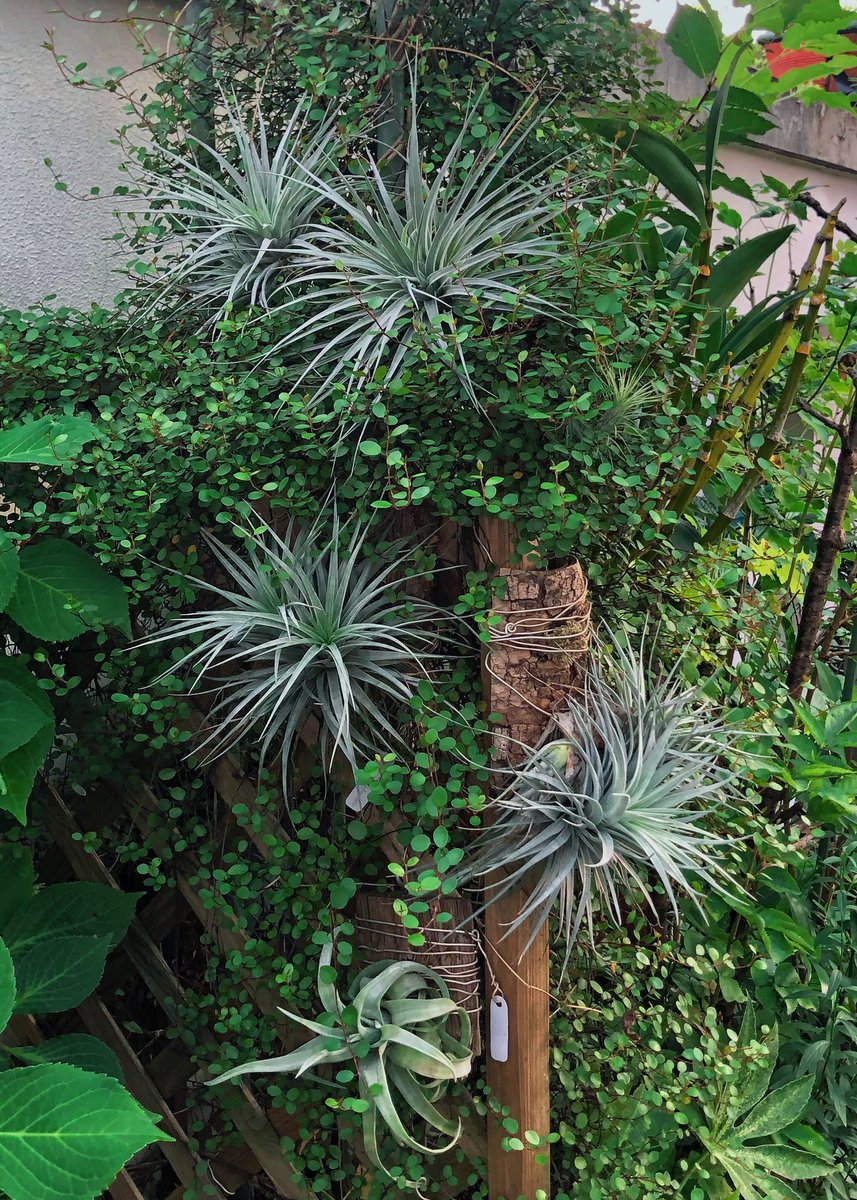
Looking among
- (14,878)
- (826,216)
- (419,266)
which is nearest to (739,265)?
(826,216)

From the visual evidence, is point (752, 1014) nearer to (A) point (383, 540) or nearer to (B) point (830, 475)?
(A) point (383, 540)

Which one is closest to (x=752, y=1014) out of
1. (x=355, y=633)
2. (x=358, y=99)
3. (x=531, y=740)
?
(x=531, y=740)

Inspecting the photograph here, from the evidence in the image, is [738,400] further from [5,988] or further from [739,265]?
[5,988]

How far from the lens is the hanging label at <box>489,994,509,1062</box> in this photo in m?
1.36

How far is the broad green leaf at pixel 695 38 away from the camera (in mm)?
1708

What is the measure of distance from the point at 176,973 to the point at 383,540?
1.04 meters

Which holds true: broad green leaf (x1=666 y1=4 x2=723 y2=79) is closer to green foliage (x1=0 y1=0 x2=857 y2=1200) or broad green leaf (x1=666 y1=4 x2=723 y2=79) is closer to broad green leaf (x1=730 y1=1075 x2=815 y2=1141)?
green foliage (x1=0 y1=0 x2=857 y2=1200)

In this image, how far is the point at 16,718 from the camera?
1328 mm

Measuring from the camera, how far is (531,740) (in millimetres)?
1342

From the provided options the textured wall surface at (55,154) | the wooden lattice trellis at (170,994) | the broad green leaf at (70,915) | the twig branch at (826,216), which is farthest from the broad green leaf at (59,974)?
the twig branch at (826,216)

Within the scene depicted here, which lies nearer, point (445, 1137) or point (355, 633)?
point (355, 633)

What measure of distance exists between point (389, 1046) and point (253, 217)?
4.50ft

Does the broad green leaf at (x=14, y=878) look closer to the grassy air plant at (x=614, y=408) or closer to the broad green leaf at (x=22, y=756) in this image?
the broad green leaf at (x=22, y=756)

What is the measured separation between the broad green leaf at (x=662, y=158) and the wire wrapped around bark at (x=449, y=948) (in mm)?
1280
